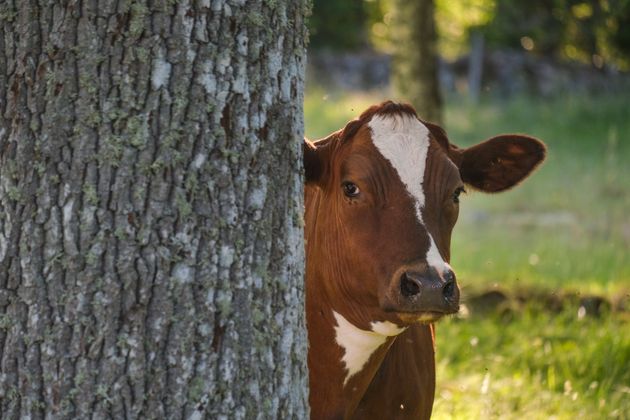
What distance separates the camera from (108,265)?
2.72 meters

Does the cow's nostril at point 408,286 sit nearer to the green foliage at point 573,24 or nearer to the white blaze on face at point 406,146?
the white blaze on face at point 406,146

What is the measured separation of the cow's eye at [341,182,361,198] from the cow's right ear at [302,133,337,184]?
0.63 ft

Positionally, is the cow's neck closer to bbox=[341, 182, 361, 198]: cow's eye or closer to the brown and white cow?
the brown and white cow

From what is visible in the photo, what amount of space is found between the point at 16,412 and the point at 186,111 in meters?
0.98

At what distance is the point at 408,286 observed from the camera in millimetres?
3514

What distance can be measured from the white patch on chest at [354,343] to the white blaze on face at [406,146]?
2.00ft

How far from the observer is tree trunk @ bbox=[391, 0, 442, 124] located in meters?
10.7

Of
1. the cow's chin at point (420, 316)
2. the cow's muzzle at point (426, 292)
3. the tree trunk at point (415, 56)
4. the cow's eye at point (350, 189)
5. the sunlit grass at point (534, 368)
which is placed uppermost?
the tree trunk at point (415, 56)

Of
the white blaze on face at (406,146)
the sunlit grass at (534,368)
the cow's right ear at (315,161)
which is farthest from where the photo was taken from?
the sunlit grass at (534,368)

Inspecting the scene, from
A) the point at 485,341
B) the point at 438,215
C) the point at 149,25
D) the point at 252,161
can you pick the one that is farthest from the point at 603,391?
the point at 149,25

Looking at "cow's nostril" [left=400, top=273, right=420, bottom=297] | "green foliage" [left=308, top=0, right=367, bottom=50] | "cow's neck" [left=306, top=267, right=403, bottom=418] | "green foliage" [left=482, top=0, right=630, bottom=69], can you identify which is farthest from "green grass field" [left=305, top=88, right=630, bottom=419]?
"green foliage" [left=308, top=0, right=367, bottom=50]

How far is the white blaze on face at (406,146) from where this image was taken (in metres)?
3.76

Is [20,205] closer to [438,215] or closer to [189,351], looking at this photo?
[189,351]

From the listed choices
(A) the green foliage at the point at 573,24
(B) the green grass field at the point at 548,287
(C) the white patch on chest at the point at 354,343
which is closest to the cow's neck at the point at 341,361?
(C) the white patch on chest at the point at 354,343
